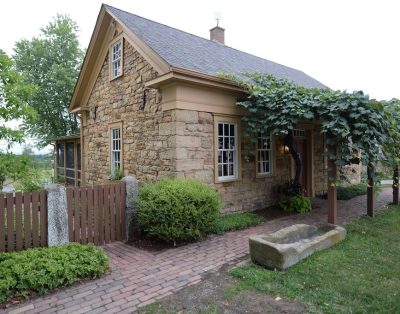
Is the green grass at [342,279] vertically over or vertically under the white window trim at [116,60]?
under

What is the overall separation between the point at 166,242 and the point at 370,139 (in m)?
4.61

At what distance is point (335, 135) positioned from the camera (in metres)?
5.83

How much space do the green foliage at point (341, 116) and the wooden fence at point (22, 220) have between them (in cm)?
500

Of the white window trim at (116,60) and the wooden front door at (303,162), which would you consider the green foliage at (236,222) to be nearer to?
the wooden front door at (303,162)

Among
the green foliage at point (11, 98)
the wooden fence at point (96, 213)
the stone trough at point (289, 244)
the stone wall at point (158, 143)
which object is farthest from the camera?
the stone wall at point (158, 143)

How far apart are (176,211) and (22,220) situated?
8.21 feet

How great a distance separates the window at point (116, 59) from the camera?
893 cm

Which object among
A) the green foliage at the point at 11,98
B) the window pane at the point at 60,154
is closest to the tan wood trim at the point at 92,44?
the window pane at the point at 60,154

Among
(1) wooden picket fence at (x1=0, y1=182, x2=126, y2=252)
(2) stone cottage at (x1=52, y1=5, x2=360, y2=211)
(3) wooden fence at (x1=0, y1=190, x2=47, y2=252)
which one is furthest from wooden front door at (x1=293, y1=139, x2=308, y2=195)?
Result: (3) wooden fence at (x1=0, y1=190, x2=47, y2=252)

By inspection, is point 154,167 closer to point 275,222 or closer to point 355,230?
point 275,222

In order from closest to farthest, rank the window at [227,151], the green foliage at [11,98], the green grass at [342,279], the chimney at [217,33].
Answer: the green grass at [342,279]
the green foliage at [11,98]
the window at [227,151]
the chimney at [217,33]

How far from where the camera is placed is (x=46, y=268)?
3557 millimetres

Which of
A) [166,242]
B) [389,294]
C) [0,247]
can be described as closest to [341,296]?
[389,294]

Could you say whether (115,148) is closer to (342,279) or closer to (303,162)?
(303,162)
